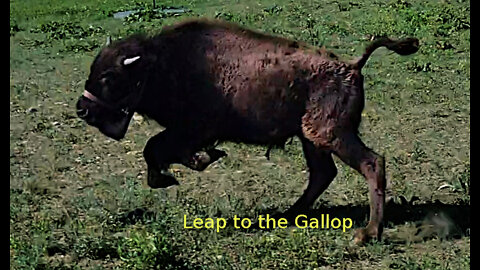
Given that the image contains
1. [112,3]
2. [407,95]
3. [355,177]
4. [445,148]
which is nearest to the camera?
[355,177]

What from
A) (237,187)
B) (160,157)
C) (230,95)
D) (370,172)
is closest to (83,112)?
(160,157)

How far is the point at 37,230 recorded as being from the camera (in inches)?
221

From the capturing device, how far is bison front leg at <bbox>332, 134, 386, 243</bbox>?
5242 mm

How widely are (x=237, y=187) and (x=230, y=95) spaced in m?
1.31

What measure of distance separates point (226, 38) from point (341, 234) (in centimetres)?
148

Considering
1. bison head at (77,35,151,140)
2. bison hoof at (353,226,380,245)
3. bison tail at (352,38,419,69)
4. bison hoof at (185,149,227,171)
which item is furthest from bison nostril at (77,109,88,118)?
bison hoof at (353,226,380,245)

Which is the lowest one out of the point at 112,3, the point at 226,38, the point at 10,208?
the point at 112,3

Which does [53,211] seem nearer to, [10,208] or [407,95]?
[10,208]

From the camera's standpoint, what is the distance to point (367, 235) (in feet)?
17.2

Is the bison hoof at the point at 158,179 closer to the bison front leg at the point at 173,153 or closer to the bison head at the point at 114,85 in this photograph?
the bison front leg at the point at 173,153

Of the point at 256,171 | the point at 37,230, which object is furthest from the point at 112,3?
the point at 37,230

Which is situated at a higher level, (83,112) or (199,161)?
(83,112)

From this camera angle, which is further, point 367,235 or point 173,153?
point 173,153

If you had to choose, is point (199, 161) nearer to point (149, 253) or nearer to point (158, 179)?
point (158, 179)
